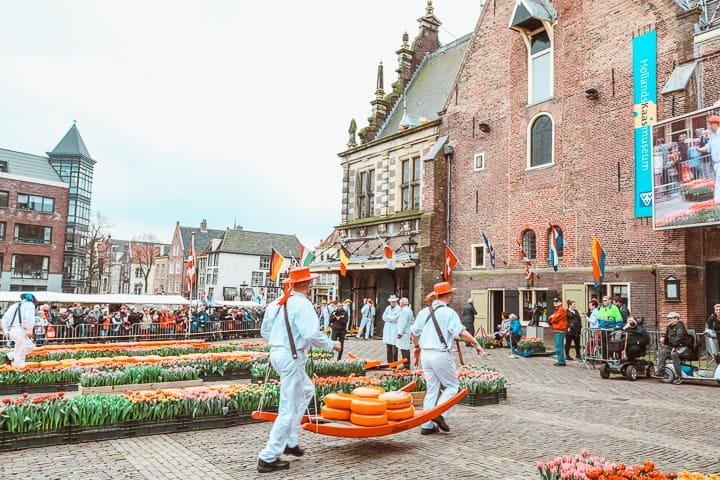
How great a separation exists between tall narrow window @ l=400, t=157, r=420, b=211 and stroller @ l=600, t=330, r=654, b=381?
15.0 m

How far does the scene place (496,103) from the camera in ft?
80.7

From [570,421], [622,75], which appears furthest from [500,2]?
[570,421]

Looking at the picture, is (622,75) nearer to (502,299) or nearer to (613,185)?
(613,185)

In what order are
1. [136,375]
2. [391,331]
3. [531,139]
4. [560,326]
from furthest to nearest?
[531,139] < [560,326] < [391,331] < [136,375]

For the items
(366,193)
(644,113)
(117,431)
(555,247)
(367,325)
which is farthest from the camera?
(366,193)

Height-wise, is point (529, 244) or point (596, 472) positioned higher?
point (529, 244)

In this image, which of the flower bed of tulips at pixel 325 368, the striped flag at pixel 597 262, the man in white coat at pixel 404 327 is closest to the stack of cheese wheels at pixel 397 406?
the flower bed of tulips at pixel 325 368

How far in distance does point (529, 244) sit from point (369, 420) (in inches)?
705

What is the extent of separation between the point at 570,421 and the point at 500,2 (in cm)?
2164

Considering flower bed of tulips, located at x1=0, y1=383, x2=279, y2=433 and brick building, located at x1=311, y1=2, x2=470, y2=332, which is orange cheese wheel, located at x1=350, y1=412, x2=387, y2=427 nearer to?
flower bed of tulips, located at x1=0, y1=383, x2=279, y2=433

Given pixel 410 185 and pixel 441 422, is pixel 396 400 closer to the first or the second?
pixel 441 422

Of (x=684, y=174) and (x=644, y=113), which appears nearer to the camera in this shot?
(x=684, y=174)

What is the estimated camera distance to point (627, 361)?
1380 centimetres

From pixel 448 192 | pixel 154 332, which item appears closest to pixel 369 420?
pixel 448 192
